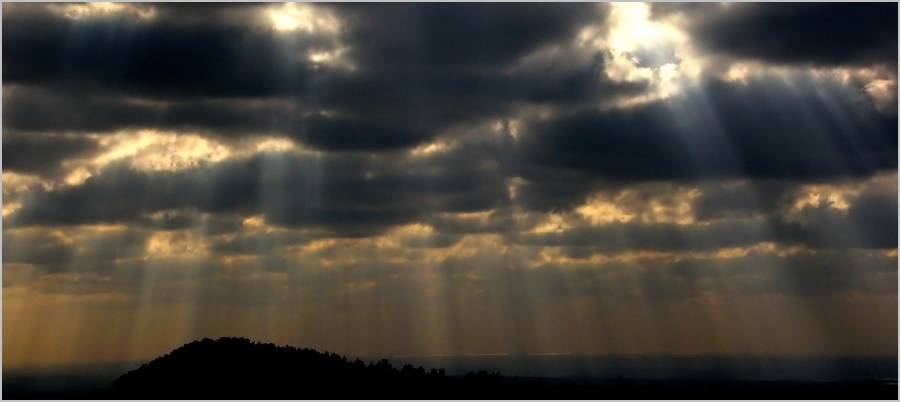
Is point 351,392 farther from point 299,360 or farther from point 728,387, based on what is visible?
point 728,387

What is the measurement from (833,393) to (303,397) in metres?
31.4

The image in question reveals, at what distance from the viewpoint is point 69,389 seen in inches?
2290

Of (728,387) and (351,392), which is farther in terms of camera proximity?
(728,387)

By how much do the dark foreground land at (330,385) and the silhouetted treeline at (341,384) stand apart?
0.06 m

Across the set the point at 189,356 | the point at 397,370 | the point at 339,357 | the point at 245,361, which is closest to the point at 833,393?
→ the point at 397,370

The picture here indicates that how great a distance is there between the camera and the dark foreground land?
56.4 m

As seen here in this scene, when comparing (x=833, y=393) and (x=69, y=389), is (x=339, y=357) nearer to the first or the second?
(x=69, y=389)

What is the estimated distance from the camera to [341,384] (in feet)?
189

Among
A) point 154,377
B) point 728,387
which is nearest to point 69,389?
point 154,377

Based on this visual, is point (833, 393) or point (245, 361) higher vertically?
point (245, 361)

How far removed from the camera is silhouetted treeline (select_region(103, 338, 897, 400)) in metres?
56.4

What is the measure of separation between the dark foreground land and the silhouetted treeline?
6 cm

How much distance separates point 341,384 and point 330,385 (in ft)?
2.25

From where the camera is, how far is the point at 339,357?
197 feet
